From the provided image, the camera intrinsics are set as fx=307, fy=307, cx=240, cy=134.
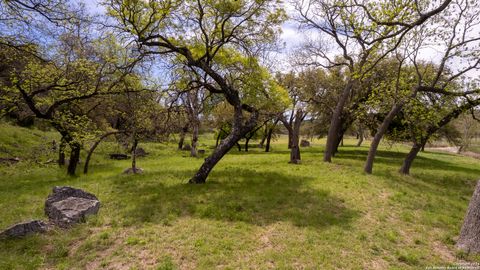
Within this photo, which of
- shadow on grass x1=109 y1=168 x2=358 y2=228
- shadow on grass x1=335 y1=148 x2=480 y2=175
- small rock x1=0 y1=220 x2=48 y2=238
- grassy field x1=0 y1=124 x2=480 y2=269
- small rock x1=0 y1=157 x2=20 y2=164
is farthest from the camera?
shadow on grass x1=335 y1=148 x2=480 y2=175

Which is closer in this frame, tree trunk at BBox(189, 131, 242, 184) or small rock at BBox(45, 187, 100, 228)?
small rock at BBox(45, 187, 100, 228)

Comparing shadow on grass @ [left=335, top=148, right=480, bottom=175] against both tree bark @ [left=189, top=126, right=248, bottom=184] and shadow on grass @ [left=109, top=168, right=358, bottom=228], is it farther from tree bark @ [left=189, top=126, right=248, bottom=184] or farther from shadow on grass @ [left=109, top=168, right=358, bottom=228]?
tree bark @ [left=189, top=126, right=248, bottom=184]

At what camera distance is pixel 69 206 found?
1099cm

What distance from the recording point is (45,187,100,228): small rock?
409 inches

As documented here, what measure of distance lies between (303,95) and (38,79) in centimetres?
2336

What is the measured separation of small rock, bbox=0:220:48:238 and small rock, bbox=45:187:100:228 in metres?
0.58

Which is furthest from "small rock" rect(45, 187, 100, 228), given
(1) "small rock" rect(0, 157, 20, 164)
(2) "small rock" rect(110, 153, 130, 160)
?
(2) "small rock" rect(110, 153, 130, 160)

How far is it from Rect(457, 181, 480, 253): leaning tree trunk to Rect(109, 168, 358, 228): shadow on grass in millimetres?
3366

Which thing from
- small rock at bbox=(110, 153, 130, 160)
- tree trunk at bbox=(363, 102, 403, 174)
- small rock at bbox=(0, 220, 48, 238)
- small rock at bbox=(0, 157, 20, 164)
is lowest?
small rock at bbox=(110, 153, 130, 160)

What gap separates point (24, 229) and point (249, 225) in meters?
7.00

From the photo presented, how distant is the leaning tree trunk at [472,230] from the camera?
8758 mm

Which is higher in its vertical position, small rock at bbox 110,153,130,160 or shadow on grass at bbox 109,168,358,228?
shadow on grass at bbox 109,168,358,228

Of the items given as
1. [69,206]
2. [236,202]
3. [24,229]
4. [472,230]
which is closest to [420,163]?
[472,230]

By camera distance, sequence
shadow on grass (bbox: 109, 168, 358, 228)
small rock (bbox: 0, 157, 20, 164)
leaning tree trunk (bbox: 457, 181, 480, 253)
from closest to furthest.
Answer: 1. leaning tree trunk (bbox: 457, 181, 480, 253)
2. shadow on grass (bbox: 109, 168, 358, 228)
3. small rock (bbox: 0, 157, 20, 164)
